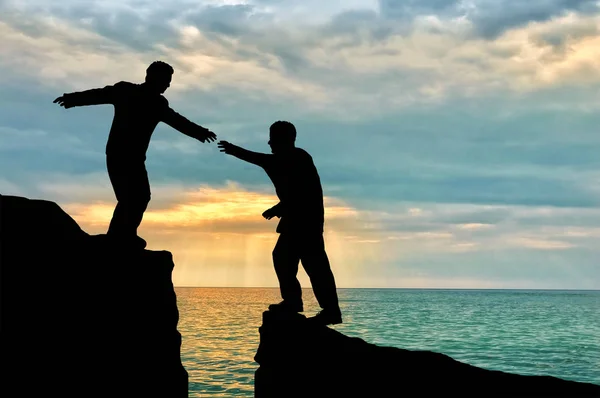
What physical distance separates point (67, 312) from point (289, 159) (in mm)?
3140

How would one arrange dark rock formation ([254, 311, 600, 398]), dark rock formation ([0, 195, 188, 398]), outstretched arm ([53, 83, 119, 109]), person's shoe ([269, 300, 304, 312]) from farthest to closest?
person's shoe ([269, 300, 304, 312])
outstretched arm ([53, 83, 119, 109])
dark rock formation ([254, 311, 600, 398])
dark rock formation ([0, 195, 188, 398])

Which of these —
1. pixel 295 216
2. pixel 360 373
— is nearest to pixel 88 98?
pixel 295 216

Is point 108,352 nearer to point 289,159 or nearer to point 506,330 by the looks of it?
point 289,159

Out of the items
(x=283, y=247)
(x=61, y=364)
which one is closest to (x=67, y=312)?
(x=61, y=364)

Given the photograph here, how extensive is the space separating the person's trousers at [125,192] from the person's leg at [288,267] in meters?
1.87

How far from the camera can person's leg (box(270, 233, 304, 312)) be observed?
820 centimetres

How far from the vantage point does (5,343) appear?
679 centimetres

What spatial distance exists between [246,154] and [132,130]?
4.82ft

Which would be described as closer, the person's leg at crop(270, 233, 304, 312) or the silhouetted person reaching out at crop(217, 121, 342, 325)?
the silhouetted person reaching out at crop(217, 121, 342, 325)

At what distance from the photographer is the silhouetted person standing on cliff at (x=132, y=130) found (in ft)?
26.4

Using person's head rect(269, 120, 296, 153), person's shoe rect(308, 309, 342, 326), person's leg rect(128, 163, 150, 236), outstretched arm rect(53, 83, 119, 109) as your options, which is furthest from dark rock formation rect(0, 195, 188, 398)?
person's head rect(269, 120, 296, 153)

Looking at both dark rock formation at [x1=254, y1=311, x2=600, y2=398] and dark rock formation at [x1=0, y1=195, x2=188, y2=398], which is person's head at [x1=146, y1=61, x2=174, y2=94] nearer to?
dark rock formation at [x1=0, y1=195, x2=188, y2=398]

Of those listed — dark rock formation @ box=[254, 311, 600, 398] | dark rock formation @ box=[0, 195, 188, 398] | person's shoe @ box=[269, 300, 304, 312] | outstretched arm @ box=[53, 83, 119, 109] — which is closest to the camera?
dark rock formation @ box=[0, 195, 188, 398]

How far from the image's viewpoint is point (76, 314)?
7.25 metres
